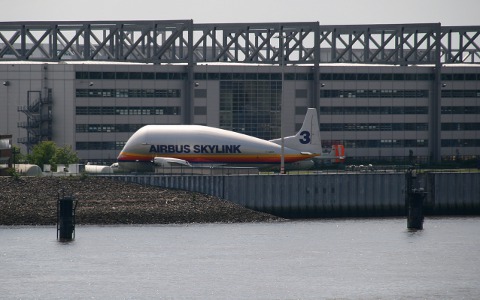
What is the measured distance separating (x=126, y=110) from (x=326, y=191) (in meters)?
46.2

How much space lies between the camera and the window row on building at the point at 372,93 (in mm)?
165625

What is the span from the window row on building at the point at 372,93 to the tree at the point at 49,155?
1510 inches

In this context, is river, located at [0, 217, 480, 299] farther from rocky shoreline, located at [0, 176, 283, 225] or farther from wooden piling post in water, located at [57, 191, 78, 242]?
rocky shoreline, located at [0, 176, 283, 225]

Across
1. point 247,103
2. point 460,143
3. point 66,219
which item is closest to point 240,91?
point 247,103

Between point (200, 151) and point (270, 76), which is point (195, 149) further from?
point (270, 76)

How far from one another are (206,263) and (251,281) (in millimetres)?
7305

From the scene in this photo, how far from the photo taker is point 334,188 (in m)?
120

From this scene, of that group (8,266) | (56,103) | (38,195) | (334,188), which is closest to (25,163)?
(56,103)

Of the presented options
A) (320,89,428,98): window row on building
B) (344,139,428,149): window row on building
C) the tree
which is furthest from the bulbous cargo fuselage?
(344,139,428,149): window row on building

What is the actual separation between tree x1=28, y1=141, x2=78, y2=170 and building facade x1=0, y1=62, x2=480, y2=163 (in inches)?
505

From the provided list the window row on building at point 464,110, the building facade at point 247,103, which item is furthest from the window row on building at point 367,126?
the window row on building at point 464,110

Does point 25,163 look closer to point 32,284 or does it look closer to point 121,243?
point 121,243

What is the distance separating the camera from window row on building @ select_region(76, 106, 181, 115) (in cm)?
15762

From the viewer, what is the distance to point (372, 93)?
167m
